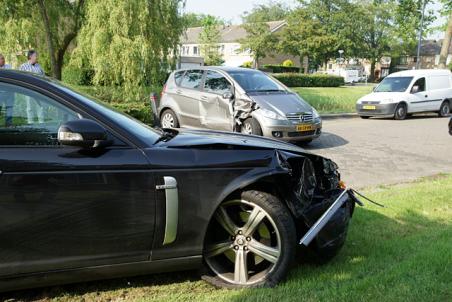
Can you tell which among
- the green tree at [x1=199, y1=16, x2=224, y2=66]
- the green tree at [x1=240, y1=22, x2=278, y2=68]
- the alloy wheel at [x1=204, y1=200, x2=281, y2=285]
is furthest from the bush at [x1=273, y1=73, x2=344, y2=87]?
the alloy wheel at [x1=204, y1=200, x2=281, y2=285]

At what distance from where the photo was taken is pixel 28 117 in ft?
9.58

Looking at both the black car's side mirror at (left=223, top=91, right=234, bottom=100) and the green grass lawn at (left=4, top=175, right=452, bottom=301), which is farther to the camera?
the black car's side mirror at (left=223, top=91, right=234, bottom=100)

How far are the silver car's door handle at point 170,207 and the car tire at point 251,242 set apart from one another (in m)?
0.36

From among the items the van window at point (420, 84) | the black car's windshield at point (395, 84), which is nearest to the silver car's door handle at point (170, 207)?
the black car's windshield at point (395, 84)

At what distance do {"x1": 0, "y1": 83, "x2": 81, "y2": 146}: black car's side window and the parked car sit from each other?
22.1 feet

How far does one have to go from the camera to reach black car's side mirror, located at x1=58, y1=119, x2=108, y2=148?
111 inches

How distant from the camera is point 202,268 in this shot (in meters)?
3.38

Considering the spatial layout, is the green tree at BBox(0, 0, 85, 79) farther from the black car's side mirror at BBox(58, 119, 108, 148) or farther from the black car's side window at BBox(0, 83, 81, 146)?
the black car's side mirror at BBox(58, 119, 108, 148)

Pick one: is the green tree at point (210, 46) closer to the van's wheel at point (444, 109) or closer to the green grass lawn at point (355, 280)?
the van's wheel at point (444, 109)

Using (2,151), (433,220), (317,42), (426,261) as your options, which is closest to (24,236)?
(2,151)

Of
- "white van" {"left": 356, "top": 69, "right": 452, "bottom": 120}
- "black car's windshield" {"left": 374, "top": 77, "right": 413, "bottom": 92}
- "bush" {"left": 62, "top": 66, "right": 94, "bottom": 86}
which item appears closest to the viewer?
"white van" {"left": 356, "top": 69, "right": 452, "bottom": 120}

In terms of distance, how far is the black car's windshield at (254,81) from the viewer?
1035 cm

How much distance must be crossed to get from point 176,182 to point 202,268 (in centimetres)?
76

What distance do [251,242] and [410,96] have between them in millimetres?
16200
